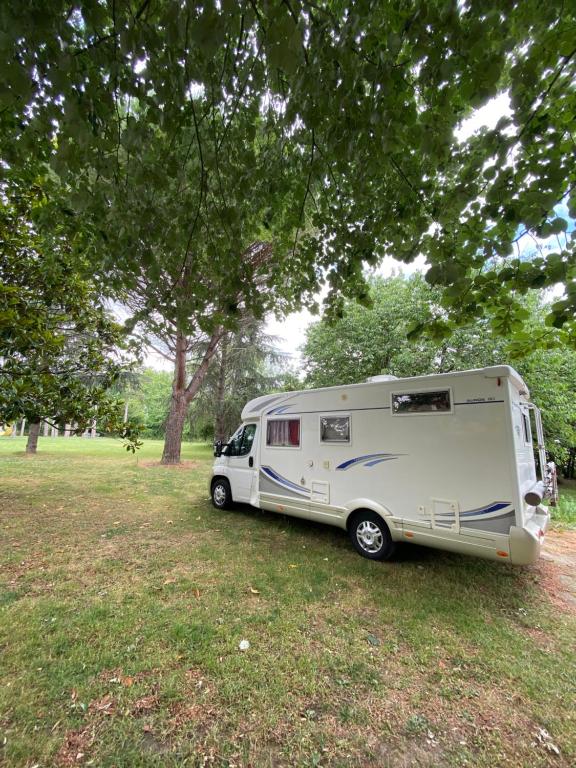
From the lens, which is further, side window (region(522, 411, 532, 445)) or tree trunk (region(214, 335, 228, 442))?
tree trunk (region(214, 335, 228, 442))

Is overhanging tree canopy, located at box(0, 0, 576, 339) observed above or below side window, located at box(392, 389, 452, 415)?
above

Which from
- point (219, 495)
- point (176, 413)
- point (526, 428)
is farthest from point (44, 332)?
point (176, 413)

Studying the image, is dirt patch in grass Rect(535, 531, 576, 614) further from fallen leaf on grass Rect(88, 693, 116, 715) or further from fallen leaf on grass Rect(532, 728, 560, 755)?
fallen leaf on grass Rect(88, 693, 116, 715)

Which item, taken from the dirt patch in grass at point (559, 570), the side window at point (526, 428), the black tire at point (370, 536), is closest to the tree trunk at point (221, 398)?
the black tire at point (370, 536)

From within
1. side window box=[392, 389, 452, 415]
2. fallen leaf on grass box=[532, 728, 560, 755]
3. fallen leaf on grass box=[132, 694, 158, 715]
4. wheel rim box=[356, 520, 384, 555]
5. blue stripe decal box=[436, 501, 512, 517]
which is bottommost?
fallen leaf on grass box=[532, 728, 560, 755]

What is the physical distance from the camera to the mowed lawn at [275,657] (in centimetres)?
203

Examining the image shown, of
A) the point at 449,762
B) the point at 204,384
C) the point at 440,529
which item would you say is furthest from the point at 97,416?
the point at 204,384

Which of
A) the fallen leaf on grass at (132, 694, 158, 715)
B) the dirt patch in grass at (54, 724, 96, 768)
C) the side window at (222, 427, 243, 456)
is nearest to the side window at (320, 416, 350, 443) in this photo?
the side window at (222, 427, 243, 456)

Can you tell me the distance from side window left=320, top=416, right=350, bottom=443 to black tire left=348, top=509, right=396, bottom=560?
3.66ft

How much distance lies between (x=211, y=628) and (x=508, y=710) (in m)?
2.37

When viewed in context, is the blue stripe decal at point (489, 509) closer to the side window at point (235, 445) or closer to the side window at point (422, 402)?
the side window at point (422, 402)

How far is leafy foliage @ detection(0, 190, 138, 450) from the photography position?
449cm

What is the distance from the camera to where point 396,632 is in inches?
124

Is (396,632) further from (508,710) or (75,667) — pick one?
(75,667)
